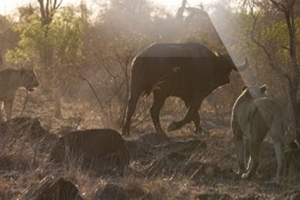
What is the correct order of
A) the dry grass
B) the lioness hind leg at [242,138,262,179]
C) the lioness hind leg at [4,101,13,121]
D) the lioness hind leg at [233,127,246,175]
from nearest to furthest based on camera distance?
the dry grass < the lioness hind leg at [242,138,262,179] < the lioness hind leg at [233,127,246,175] < the lioness hind leg at [4,101,13,121]

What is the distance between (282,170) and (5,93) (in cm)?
917

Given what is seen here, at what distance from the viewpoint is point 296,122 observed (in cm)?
1129

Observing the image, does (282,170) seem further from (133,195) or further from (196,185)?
(133,195)

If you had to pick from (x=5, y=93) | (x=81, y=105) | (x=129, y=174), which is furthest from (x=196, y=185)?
(x=81, y=105)

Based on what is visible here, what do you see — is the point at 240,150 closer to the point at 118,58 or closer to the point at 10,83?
the point at 118,58

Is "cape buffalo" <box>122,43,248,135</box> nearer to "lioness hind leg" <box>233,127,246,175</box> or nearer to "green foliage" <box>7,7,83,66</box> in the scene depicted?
"lioness hind leg" <box>233,127,246,175</box>

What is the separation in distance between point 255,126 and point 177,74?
6.25 meters

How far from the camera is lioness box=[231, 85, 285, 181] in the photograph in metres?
9.48

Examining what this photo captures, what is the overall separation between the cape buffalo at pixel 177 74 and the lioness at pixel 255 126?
4.81m

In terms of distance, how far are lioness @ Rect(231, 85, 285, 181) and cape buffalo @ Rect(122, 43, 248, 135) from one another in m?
4.81

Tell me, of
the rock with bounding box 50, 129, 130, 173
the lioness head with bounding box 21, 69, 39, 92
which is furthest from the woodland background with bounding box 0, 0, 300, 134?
the rock with bounding box 50, 129, 130, 173

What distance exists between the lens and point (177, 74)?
15758mm

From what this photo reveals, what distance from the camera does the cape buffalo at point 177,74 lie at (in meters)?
15.1

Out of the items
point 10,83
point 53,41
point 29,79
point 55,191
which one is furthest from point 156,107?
point 55,191
